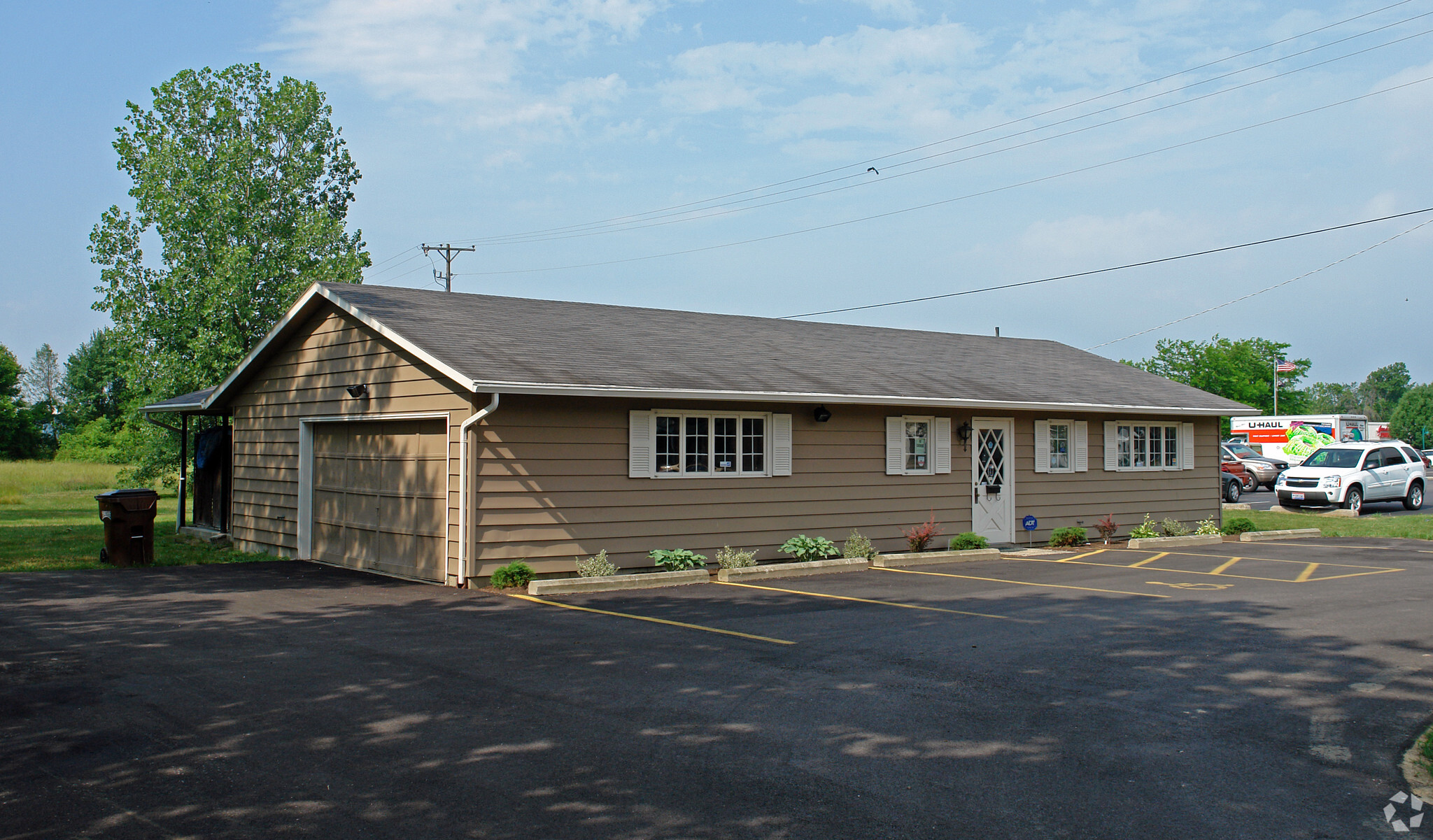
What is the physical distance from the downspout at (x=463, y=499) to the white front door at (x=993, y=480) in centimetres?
925

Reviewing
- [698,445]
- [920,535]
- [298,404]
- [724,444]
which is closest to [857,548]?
[920,535]

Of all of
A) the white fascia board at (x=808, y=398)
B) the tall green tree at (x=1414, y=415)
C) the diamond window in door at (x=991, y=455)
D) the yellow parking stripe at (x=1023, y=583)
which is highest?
the tall green tree at (x=1414, y=415)

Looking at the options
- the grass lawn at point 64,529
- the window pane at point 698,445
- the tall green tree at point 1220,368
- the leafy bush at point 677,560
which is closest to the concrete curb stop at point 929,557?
the leafy bush at point 677,560

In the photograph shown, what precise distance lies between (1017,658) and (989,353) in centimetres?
1503

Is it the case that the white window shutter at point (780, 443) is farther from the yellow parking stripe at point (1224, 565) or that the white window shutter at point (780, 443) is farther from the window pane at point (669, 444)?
the yellow parking stripe at point (1224, 565)

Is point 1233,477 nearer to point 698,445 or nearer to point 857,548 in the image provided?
point 857,548

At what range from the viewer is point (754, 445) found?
14969 mm

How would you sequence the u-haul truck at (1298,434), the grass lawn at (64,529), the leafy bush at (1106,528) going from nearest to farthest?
the grass lawn at (64,529)
the leafy bush at (1106,528)
the u-haul truck at (1298,434)

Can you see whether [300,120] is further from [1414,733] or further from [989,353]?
[1414,733]

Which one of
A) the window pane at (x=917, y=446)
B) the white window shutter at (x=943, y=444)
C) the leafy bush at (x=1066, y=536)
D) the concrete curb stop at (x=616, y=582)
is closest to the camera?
the concrete curb stop at (x=616, y=582)

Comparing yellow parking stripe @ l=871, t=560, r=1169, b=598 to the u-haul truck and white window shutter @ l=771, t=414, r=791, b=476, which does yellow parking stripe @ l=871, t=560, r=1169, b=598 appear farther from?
the u-haul truck

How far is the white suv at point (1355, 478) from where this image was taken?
26.9 meters

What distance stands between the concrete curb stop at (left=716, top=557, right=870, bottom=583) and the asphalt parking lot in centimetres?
181

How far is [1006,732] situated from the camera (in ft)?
20.0
